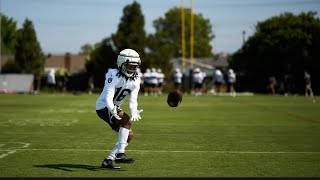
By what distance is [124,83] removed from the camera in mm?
9914

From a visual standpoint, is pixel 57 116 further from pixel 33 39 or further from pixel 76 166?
pixel 33 39

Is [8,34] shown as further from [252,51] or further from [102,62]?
[252,51]

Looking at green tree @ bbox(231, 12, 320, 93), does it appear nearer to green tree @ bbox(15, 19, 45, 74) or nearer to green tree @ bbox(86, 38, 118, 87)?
green tree @ bbox(86, 38, 118, 87)

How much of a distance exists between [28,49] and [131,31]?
14442 millimetres

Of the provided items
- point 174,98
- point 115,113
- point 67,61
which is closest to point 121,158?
point 115,113

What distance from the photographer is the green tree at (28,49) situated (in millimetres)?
70438

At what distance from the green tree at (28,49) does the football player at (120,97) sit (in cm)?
6166

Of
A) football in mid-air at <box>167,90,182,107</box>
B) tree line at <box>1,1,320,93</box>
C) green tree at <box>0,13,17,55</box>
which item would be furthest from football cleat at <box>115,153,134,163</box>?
green tree at <box>0,13,17,55</box>

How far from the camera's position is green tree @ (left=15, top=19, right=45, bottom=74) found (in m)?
70.4

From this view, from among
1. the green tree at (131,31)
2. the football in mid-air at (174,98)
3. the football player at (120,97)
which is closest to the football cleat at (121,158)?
the football player at (120,97)

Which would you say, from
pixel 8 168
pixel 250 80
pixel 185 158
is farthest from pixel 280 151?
pixel 250 80

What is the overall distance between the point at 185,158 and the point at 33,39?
6192cm

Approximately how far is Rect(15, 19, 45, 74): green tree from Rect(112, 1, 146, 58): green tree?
41.2 feet

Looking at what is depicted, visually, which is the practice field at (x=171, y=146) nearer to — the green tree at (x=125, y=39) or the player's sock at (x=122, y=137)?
the player's sock at (x=122, y=137)
